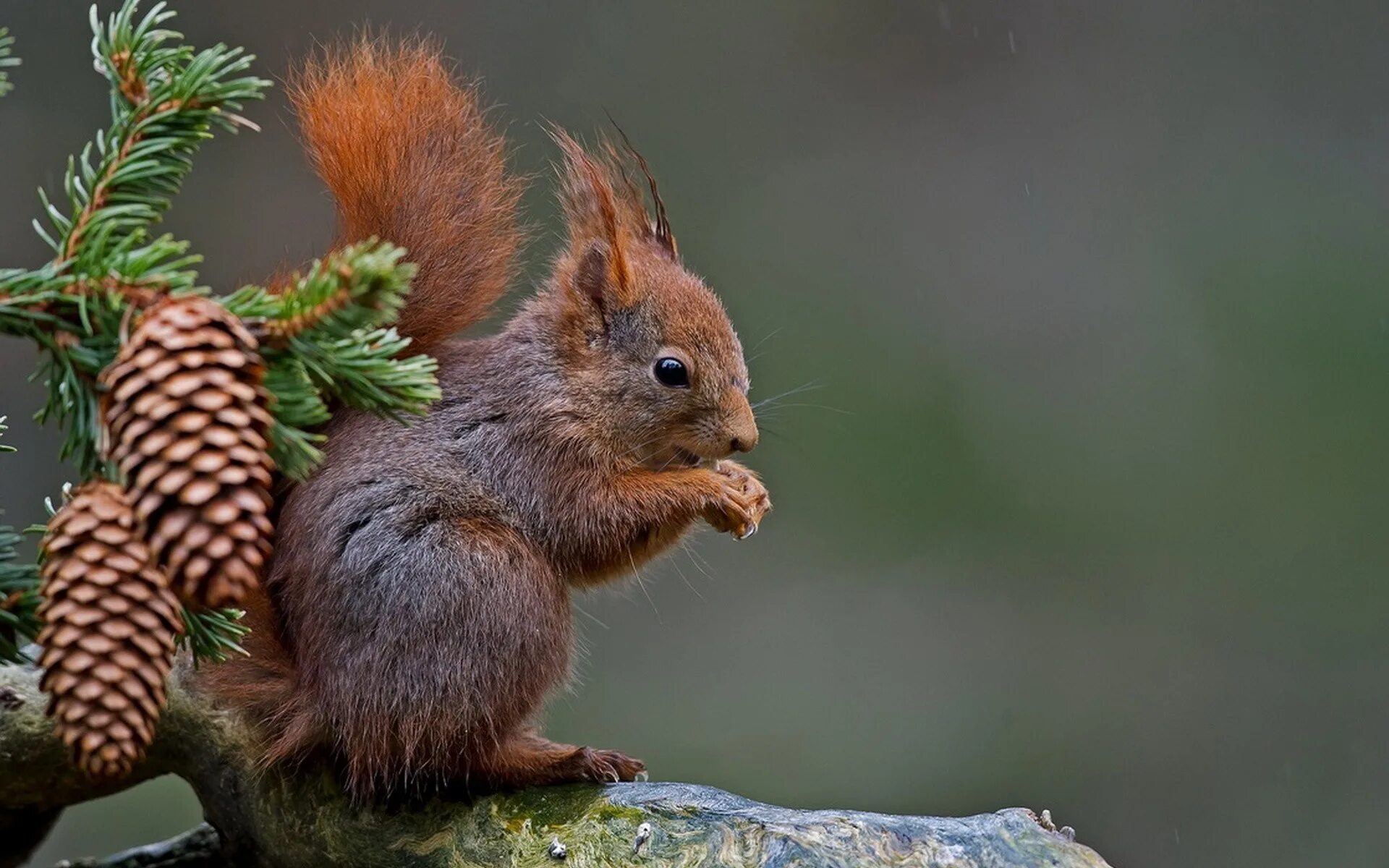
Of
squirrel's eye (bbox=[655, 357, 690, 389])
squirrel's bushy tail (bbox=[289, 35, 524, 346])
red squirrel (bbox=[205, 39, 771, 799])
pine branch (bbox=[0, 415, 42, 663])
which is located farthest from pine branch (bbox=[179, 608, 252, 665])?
squirrel's eye (bbox=[655, 357, 690, 389])

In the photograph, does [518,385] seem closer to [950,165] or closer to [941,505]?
[941,505]

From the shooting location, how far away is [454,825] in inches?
43.3

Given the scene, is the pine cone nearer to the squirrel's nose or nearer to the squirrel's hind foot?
the squirrel's hind foot

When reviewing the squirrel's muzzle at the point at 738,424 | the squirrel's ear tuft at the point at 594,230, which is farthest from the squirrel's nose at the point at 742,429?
the squirrel's ear tuft at the point at 594,230

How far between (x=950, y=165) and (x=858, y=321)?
0.47m

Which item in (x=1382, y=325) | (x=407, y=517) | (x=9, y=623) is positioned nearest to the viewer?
(x=9, y=623)

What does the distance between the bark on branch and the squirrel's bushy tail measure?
1.36ft

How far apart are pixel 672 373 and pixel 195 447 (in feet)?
2.44

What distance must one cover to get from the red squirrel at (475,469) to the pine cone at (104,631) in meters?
0.47

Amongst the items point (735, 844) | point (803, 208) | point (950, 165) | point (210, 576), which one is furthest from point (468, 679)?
point (950, 165)

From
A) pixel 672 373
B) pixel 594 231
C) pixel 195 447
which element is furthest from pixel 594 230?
pixel 195 447

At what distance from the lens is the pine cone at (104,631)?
578 mm

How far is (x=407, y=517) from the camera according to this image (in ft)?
3.61

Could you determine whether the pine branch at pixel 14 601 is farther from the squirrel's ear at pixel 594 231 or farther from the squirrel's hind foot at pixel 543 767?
the squirrel's ear at pixel 594 231
